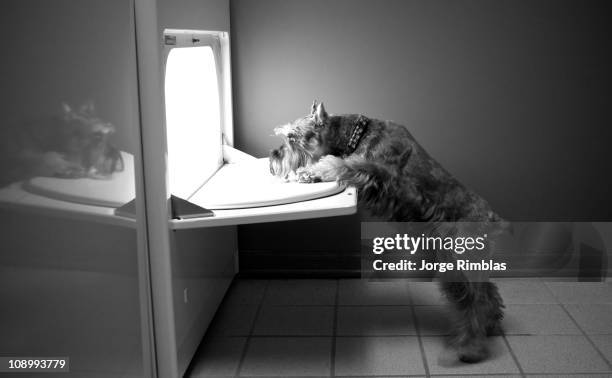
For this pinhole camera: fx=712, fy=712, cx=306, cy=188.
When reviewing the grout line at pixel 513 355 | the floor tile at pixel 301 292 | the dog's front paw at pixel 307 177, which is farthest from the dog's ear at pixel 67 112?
the floor tile at pixel 301 292

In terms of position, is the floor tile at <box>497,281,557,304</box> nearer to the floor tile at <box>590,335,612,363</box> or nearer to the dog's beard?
the floor tile at <box>590,335,612,363</box>

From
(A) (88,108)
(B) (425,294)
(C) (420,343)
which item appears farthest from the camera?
(B) (425,294)

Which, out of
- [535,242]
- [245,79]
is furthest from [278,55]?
[535,242]

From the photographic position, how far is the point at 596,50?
3799 millimetres

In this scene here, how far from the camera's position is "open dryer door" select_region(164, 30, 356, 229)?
2693 mm

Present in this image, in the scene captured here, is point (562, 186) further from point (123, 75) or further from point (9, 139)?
point (9, 139)

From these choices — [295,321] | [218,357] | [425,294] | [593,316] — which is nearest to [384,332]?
[295,321]

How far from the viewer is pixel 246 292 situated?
152 inches

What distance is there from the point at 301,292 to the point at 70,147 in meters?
2.35

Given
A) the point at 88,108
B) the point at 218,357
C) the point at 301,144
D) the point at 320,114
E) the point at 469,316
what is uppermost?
the point at 88,108

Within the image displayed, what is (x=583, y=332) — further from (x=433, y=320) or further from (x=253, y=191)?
(x=253, y=191)

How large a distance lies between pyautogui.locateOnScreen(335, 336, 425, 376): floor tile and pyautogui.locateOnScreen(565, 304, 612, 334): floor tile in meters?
0.83

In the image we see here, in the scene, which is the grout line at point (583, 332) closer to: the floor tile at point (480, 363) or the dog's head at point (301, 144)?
the floor tile at point (480, 363)

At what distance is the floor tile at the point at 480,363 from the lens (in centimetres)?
293
